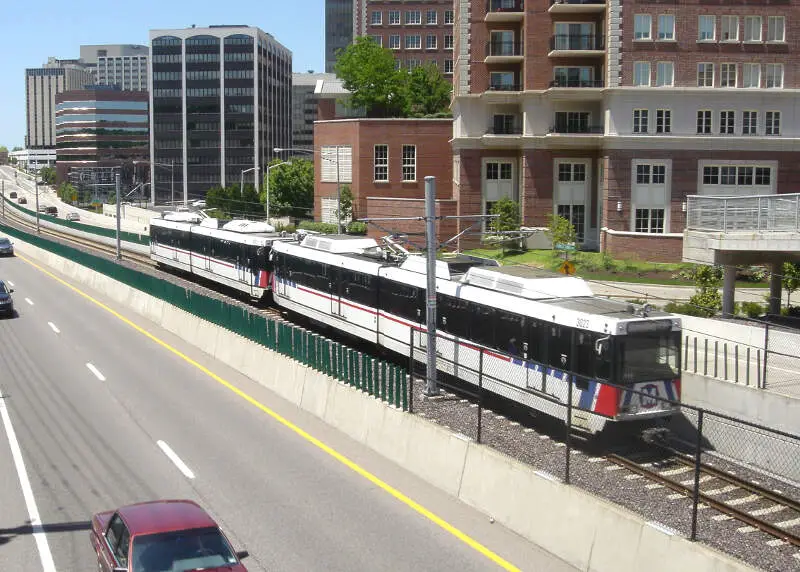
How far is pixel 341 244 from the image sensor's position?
1391 inches

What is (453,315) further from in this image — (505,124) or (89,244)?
(89,244)

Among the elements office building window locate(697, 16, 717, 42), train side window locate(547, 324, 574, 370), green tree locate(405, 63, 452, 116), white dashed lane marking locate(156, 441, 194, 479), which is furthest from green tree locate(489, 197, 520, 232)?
white dashed lane marking locate(156, 441, 194, 479)

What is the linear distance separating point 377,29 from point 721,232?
300 ft

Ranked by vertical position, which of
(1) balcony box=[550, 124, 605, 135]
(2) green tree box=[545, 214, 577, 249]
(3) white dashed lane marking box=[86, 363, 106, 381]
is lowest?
(3) white dashed lane marking box=[86, 363, 106, 381]

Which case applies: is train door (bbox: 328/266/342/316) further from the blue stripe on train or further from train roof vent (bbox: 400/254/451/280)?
the blue stripe on train

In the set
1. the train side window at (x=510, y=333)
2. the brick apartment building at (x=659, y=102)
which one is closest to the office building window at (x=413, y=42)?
the brick apartment building at (x=659, y=102)

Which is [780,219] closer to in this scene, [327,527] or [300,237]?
[300,237]

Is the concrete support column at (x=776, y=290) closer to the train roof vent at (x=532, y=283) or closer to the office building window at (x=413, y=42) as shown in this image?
the train roof vent at (x=532, y=283)

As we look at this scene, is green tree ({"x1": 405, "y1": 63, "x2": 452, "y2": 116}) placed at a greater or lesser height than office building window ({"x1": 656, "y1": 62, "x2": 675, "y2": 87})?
greater

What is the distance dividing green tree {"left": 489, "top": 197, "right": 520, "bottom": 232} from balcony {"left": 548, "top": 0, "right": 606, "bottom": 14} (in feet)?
42.0

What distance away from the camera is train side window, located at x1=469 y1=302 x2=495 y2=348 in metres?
23.4

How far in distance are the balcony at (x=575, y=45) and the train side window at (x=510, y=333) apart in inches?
1701

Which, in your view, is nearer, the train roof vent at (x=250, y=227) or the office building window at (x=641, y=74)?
the train roof vent at (x=250, y=227)

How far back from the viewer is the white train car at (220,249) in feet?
142
